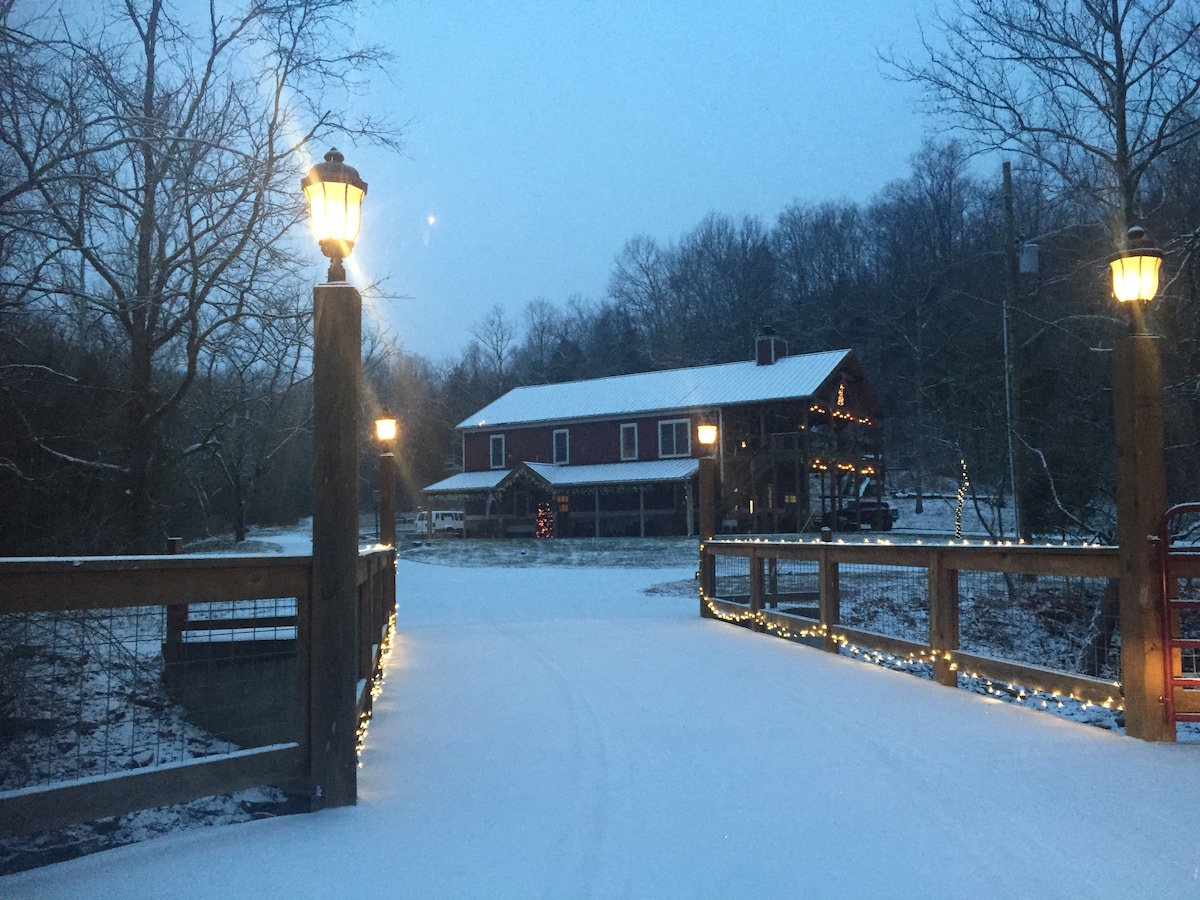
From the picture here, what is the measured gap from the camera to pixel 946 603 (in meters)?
7.57

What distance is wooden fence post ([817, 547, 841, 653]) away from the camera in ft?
31.1

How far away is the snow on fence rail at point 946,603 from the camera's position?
6578mm

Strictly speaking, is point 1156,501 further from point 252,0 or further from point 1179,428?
point 252,0

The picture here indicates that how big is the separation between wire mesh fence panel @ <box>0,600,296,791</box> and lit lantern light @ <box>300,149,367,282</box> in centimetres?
384

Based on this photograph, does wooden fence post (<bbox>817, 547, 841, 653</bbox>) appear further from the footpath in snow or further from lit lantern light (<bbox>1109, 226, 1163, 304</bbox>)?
lit lantern light (<bbox>1109, 226, 1163, 304</bbox>)

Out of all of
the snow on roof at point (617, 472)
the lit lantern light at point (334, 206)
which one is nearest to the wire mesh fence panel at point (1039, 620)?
the lit lantern light at point (334, 206)

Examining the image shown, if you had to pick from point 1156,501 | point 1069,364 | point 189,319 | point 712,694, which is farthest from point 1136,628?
point 1069,364

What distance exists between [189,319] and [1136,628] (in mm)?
12729

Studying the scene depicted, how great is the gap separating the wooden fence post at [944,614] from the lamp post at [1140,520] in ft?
5.89

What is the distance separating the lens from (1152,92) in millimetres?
13508

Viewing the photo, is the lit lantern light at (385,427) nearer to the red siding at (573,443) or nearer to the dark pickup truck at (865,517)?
the red siding at (573,443)

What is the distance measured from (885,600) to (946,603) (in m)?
2.57

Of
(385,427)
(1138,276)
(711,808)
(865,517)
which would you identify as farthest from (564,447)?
A: (711,808)

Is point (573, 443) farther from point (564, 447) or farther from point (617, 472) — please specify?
point (617, 472)
